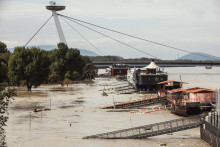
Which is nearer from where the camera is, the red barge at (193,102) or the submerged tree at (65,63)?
the red barge at (193,102)

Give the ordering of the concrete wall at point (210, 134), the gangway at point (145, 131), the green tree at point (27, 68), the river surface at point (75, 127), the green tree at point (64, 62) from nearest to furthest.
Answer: the concrete wall at point (210, 134), the river surface at point (75, 127), the gangway at point (145, 131), the green tree at point (27, 68), the green tree at point (64, 62)

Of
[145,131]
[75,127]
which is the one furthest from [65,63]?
[145,131]

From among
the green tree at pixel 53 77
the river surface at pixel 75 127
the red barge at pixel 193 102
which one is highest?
the green tree at pixel 53 77

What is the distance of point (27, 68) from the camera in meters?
105

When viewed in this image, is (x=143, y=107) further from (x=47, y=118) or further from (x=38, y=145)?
(x=38, y=145)

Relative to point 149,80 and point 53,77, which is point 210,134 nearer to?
point 149,80

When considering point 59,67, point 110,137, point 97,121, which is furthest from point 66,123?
point 59,67

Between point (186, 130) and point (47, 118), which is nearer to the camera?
point (186, 130)

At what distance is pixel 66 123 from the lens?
50062 millimetres

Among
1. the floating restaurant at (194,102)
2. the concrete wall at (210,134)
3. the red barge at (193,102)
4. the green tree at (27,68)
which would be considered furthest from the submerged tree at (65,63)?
the concrete wall at (210,134)

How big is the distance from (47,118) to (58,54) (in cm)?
9056

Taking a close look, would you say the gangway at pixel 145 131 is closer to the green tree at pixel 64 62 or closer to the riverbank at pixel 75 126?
the riverbank at pixel 75 126

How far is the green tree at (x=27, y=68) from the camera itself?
10506cm

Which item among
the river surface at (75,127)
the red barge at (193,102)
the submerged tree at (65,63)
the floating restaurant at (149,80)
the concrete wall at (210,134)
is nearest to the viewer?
the concrete wall at (210,134)
